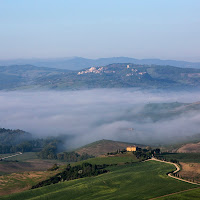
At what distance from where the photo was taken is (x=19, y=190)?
12175cm

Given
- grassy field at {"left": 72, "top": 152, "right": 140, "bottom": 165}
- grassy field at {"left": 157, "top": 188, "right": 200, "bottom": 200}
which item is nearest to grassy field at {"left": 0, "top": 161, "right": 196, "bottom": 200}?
grassy field at {"left": 157, "top": 188, "right": 200, "bottom": 200}

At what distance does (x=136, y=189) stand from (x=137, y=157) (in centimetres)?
5684

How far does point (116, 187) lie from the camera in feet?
351

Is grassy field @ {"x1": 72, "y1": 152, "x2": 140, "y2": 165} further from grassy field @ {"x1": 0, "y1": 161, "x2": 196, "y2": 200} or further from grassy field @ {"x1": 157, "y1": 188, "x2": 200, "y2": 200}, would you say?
grassy field @ {"x1": 157, "y1": 188, "x2": 200, "y2": 200}

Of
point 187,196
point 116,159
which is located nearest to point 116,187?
point 187,196

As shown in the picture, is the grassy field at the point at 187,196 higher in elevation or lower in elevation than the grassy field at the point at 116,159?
higher

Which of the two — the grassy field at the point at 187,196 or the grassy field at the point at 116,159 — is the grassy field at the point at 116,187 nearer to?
the grassy field at the point at 187,196

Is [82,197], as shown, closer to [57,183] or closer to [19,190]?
[57,183]

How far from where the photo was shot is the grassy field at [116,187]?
99.1 m

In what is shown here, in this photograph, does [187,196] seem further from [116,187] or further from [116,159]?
[116,159]

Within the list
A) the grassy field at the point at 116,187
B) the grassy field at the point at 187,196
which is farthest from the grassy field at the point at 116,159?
the grassy field at the point at 187,196

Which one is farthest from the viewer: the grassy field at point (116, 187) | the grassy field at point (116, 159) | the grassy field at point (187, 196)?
the grassy field at point (116, 159)

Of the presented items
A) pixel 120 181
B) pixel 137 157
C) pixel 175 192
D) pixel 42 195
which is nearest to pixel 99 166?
pixel 137 157

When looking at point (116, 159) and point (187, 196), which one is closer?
point (187, 196)
